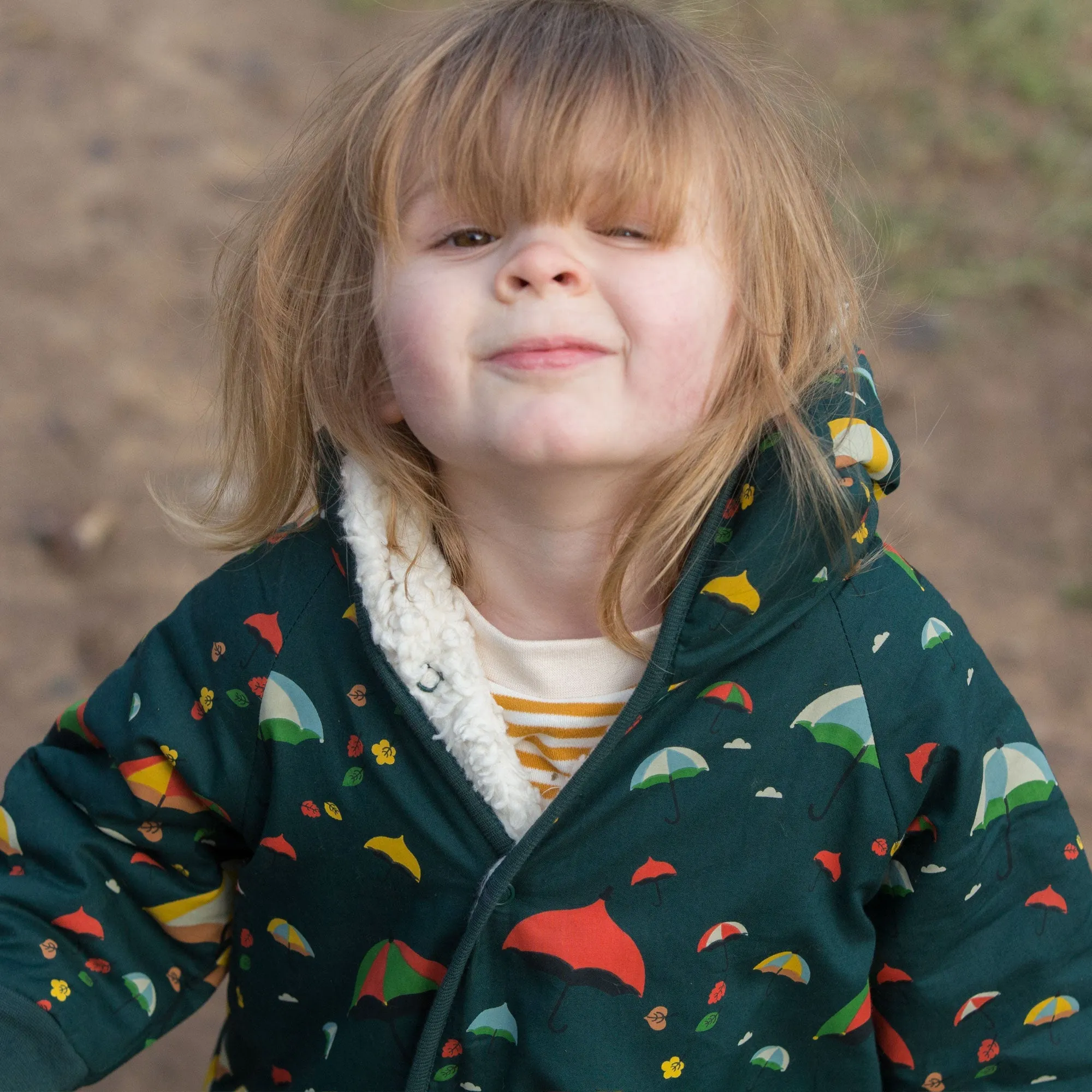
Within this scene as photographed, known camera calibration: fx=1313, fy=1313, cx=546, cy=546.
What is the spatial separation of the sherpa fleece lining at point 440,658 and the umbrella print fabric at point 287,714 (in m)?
0.10

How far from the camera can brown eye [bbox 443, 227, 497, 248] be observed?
1.10 metres

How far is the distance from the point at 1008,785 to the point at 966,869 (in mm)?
83

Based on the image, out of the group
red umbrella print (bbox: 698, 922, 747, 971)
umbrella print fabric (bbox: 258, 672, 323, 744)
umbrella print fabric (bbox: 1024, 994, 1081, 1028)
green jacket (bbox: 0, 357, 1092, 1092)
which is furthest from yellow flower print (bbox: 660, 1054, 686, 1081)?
umbrella print fabric (bbox: 258, 672, 323, 744)

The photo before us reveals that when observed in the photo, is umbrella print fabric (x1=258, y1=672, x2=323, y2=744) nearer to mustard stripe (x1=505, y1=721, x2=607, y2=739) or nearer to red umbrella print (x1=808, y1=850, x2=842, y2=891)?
mustard stripe (x1=505, y1=721, x2=607, y2=739)

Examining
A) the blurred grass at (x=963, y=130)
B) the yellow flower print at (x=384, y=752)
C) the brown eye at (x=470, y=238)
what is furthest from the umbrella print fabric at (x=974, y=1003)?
the blurred grass at (x=963, y=130)

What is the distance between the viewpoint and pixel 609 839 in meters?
1.14

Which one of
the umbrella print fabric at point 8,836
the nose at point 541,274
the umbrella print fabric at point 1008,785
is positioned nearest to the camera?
the nose at point 541,274

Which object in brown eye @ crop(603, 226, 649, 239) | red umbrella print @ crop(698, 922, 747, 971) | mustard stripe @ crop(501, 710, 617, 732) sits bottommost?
red umbrella print @ crop(698, 922, 747, 971)

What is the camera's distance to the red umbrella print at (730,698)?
114 cm

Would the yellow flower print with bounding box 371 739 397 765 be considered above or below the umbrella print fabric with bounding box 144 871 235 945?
above

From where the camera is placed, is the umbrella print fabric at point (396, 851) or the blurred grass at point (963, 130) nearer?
the umbrella print fabric at point (396, 851)

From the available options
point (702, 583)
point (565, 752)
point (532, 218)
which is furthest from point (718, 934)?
point (532, 218)

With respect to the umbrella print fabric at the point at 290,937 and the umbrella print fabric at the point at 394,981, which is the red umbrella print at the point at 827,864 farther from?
the umbrella print fabric at the point at 290,937

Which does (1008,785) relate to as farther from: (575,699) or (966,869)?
(575,699)
